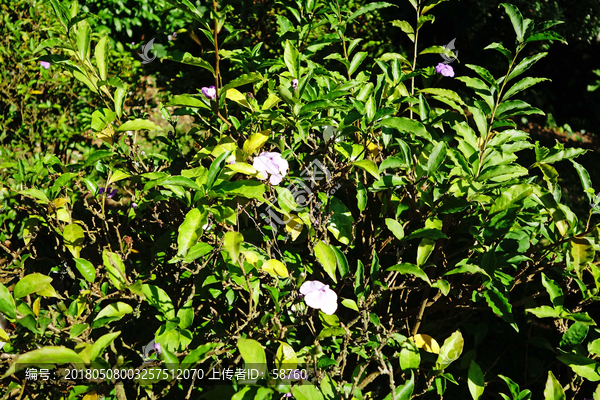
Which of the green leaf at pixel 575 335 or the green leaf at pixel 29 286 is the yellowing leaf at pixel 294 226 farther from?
the green leaf at pixel 575 335

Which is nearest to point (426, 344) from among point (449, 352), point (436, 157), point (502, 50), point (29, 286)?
point (449, 352)

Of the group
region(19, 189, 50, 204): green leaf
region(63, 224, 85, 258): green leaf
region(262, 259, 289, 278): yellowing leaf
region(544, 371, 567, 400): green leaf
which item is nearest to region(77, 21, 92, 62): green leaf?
region(19, 189, 50, 204): green leaf

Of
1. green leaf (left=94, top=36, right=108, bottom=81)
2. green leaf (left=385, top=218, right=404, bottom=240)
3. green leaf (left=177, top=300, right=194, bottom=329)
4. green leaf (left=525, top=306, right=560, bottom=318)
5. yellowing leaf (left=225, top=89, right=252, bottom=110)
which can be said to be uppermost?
green leaf (left=94, top=36, right=108, bottom=81)

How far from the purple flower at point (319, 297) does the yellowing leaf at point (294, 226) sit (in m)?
0.21

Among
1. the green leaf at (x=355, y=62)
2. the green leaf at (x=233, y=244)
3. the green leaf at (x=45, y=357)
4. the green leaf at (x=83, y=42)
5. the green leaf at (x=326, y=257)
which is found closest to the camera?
the green leaf at (x=45, y=357)

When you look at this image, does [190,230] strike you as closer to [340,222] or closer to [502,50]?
[340,222]

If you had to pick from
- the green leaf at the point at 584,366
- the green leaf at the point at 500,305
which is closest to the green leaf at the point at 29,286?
the green leaf at the point at 500,305

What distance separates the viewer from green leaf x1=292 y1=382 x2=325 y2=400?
1.05 metres

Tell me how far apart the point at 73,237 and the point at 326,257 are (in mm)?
1000

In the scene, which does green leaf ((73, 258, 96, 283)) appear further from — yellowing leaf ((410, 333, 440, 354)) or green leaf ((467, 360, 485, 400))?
green leaf ((467, 360, 485, 400))

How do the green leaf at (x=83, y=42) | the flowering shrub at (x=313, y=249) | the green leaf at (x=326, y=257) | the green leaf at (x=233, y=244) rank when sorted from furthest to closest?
the green leaf at (x=83, y=42) → the green leaf at (x=326, y=257) → the flowering shrub at (x=313, y=249) → the green leaf at (x=233, y=244)

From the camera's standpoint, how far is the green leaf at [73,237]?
1.54 metres

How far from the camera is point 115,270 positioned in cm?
133

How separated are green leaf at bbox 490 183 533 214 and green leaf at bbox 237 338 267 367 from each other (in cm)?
84
